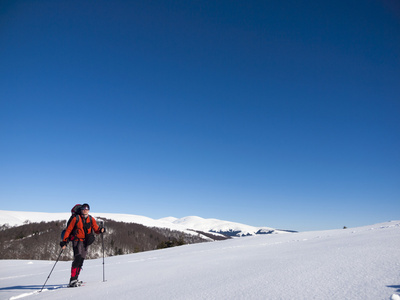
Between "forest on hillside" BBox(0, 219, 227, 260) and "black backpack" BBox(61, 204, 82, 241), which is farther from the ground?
"black backpack" BBox(61, 204, 82, 241)

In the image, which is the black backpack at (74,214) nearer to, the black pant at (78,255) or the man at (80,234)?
the man at (80,234)

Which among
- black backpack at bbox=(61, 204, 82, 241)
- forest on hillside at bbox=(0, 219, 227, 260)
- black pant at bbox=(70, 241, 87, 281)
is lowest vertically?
forest on hillside at bbox=(0, 219, 227, 260)

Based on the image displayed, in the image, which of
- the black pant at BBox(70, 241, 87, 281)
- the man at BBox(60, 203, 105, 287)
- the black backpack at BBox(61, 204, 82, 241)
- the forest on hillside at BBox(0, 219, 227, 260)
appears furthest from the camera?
the forest on hillside at BBox(0, 219, 227, 260)

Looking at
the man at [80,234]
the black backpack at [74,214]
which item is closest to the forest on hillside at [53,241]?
the man at [80,234]

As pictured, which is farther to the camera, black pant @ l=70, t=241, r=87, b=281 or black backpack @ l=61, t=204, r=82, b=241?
black backpack @ l=61, t=204, r=82, b=241

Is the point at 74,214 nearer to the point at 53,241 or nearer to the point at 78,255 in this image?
the point at 78,255

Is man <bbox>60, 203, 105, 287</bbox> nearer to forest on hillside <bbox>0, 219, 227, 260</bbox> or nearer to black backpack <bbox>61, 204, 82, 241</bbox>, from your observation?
black backpack <bbox>61, 204, 82, 241</bbox>

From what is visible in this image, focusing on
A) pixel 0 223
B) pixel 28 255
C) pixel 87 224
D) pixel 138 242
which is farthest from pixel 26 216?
pixel 87 224

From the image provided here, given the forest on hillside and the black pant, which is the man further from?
the forest on hillside

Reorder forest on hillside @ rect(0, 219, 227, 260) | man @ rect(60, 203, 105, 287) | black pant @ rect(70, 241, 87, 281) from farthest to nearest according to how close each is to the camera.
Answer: forest on hillside @ rect(0, 219, 227, 260) < man @ rect(60, 203, 105, 287) < black pant @ rect(70, 241, 87, 281)

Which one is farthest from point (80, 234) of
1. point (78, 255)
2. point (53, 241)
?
point (53, 241)

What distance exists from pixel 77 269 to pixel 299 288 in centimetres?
525

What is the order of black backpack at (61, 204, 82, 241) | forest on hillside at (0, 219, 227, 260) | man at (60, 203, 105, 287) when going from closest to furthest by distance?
man at (60, 203, 105, 287) < black backpack at (61, 204, 82, 241) < forest on hillside at (0, 219, 227, 260)

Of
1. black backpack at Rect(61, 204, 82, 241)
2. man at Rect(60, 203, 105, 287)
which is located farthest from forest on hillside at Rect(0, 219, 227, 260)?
black backpack at Rect(61, 204, 82, 241)
